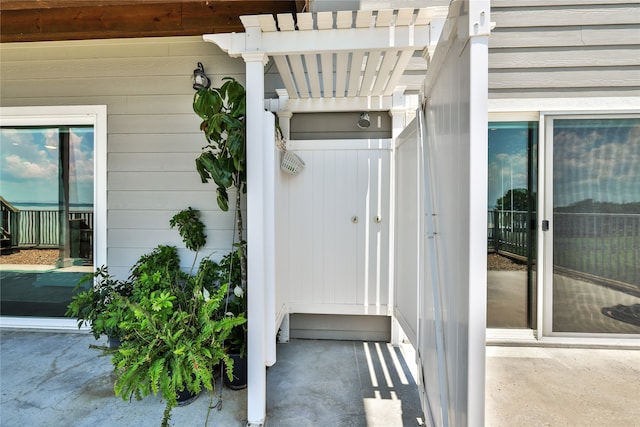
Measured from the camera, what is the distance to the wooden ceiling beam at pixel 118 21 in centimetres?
254

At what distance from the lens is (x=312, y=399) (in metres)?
1.94

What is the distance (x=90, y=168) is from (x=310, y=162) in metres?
2.18

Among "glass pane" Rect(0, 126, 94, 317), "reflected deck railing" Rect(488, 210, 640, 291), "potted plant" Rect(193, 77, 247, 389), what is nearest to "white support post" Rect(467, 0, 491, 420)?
"potted plant" Rect(193, 77, 247, 389)

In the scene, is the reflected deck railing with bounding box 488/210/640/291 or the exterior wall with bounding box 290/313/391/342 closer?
the reflected deck railing with bounding box 488/210/640/291

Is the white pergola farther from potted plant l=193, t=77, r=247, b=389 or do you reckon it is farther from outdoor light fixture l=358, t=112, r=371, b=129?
outdoor light fixture l=358, t=112, r=371, b=129

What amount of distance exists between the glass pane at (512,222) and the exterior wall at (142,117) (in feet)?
7.88

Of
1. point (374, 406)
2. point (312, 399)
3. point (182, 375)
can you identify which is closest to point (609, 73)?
point (374, 406)

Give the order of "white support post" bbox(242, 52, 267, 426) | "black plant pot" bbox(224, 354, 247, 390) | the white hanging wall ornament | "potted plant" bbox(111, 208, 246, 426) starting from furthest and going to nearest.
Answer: the white hanging wall ornament → "black plant pot" bbox(224, 354, 247, 390) → "white support post" bbox(242, 52, 267, 426) → "potted plant" bbox(111, 208, 246, 426)

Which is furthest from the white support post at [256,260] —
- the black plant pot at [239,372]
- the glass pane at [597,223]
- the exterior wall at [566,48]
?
the glass pane at [597,223]

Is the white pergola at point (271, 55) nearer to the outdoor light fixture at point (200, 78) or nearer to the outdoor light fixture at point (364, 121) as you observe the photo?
the outdoor light fixture at point (364, 121)

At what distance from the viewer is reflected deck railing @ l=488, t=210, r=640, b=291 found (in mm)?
2525

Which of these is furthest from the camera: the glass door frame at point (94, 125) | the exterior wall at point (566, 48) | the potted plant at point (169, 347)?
the glass door frame at point (94, 125)

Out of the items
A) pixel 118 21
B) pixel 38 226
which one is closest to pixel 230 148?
pixel 118 21

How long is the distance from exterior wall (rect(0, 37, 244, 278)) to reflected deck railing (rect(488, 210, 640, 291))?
2.95m
